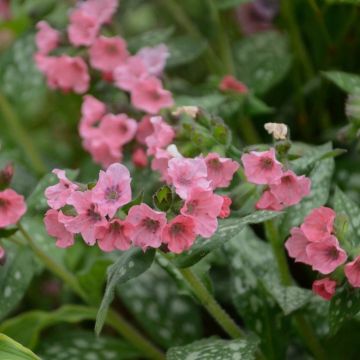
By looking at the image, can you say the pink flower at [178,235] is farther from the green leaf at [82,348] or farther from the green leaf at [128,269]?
the green leaf at [82,348]

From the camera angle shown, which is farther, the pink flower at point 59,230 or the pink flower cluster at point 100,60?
the pink flower cluster at point 100,60

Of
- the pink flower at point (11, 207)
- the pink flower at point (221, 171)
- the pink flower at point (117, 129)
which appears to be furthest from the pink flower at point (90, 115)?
the pink flower at point (221, 171)

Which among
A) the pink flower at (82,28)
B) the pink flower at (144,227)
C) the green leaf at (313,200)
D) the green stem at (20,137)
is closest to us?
the pink flower at (144,227)

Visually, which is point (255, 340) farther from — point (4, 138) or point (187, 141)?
point (4, 138)

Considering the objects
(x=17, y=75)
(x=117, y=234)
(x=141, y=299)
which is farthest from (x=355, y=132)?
(x=17, y=75)

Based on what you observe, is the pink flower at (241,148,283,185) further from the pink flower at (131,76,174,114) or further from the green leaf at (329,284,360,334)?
the pink flower at (131,76,174,114)

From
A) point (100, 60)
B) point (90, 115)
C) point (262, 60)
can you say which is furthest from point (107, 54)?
point (262, 60)
